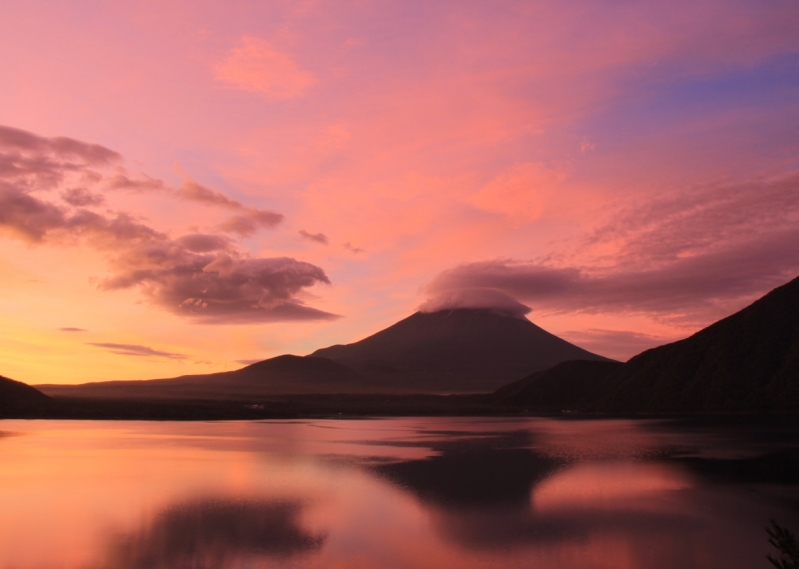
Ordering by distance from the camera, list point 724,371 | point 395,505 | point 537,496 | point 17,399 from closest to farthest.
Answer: point 395,505, point 537,496, point 17,399, point 724,371

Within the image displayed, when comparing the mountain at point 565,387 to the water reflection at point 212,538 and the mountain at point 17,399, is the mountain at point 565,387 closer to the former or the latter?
the mountain at point 17,399

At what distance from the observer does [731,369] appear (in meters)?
91.8

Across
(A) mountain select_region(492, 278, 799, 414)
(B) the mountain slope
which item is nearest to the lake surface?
(A) mountain select_region(492, 278, 799, 414)

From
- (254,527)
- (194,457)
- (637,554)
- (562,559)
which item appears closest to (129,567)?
(254,527)

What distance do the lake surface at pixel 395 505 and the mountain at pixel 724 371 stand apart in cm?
4423

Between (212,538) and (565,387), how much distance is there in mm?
121977

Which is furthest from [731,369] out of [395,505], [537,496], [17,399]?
[17,399]

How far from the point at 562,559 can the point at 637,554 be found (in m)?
2.36

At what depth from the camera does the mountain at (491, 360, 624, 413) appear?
410ft

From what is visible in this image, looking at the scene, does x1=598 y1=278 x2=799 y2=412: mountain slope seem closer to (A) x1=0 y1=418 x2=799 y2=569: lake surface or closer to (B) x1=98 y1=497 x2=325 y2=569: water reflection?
(A) x1=0 y1=418 x2=799 y2=569: lake surface

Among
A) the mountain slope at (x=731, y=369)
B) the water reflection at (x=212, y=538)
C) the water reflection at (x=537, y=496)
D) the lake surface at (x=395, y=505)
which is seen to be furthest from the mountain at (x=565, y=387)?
the water reflection at (x=212, y=538)

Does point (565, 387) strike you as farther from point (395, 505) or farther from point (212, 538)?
point (212, 538)

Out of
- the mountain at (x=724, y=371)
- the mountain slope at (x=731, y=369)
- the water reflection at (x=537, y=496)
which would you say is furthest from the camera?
the mountain at (x=724, y=371)

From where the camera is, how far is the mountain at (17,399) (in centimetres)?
8512
